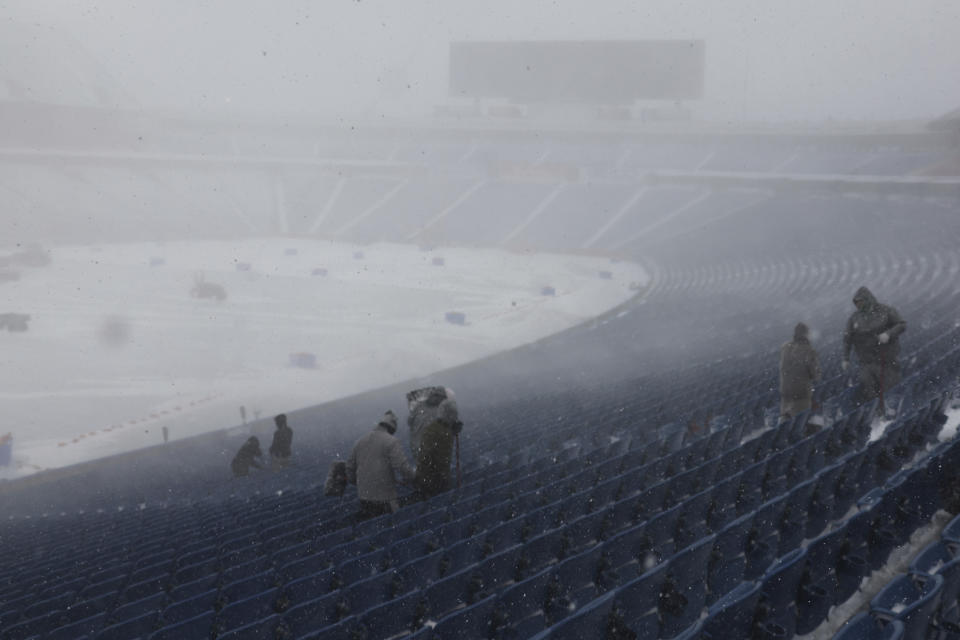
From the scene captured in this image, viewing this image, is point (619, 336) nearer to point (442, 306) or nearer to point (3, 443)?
point (442, 306)

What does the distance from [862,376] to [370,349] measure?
2064cm

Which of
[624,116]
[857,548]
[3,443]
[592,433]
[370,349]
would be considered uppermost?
→ [624,116]

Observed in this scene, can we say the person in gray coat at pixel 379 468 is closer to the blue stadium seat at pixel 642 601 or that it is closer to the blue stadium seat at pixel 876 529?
the blue stadium seat at pixel 642 601

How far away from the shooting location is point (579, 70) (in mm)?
69562

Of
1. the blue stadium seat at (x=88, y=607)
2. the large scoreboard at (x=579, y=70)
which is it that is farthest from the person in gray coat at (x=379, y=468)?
the large scoreboard at (x=579, y=70)

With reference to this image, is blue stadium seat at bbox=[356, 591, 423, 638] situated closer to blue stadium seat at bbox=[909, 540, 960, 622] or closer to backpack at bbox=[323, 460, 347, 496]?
blue stadium seat at bbox=[909, 540, 960, 622]

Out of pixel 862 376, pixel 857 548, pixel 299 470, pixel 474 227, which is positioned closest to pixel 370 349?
pixel 299 470

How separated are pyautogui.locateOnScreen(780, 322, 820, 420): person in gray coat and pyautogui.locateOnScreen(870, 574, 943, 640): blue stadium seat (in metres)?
5.75

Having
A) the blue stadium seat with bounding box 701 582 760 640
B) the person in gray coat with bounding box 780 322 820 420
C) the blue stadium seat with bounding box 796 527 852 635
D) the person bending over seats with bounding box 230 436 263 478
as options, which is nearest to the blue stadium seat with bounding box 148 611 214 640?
the blue stadium seat with bounding box 701 582 760 640

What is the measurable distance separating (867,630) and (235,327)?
31.0 m

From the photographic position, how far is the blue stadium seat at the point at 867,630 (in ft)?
11.2

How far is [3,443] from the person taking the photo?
18.1 m

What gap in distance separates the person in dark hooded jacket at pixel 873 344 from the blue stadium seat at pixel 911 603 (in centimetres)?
650

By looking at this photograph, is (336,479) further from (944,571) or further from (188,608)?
(944,571)
